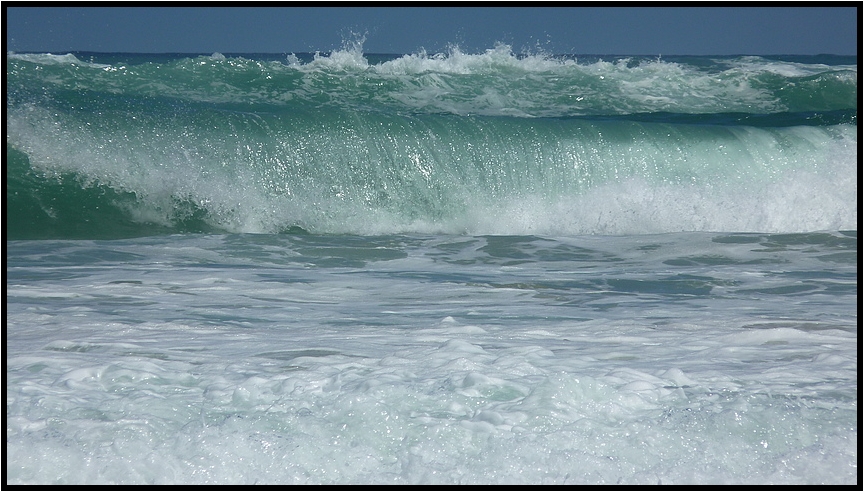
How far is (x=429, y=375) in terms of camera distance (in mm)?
2541

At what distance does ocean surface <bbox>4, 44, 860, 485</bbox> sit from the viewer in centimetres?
204

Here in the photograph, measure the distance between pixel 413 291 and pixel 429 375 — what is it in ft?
4.71

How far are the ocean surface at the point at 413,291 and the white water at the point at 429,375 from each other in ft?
0.04

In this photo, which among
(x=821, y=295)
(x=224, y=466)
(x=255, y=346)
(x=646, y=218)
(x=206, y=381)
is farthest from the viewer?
(x=646, y=218)

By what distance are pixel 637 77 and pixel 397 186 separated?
6763mm

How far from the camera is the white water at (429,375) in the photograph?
1.97 metres

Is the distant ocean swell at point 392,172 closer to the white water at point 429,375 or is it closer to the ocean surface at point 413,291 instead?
the ocean surface at point 413,291

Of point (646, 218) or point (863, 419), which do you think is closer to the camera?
point (863, 419)

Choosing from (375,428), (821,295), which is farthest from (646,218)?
(375,428)

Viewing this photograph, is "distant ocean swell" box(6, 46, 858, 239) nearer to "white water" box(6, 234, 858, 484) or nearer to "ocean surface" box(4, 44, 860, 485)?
"ocean surface" box(4, 44, 860, 485)

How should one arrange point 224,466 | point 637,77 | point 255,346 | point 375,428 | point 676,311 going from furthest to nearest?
point 637,77 → point 676,311 → point 255,346 → point 375,428 → point 224,466

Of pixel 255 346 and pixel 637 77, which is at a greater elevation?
pixel 637 77

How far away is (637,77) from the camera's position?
41.2 ft

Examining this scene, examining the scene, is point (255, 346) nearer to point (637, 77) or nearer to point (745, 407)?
point (745, 407)
